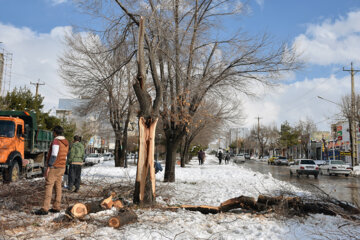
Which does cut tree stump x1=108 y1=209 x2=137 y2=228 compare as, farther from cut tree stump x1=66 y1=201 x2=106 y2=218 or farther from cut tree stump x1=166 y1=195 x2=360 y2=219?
cut tree stump x1=166 y1=195 x2=360 y2=219

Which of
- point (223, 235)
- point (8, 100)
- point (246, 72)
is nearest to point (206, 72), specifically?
point (246, 72)

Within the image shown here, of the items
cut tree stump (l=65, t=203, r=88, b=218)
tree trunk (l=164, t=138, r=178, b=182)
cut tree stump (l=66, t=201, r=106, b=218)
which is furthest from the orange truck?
cut tree stump (l=65, t=203, r=88, b=218)

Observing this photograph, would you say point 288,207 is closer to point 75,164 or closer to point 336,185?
point 75,164

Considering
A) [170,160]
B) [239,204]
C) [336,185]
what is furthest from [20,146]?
[336,185]

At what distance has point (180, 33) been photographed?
34.9 ft

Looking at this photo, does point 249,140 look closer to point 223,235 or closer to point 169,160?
point 169,160

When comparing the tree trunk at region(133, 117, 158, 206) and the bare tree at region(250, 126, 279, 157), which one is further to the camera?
the bare tree at region(250, 126, 279, 157)

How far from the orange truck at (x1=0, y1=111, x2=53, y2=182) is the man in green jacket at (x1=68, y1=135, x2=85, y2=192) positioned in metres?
3.41

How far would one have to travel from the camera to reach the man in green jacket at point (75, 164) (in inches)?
378

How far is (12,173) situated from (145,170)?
23.1ft

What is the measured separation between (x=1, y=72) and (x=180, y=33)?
100 feet

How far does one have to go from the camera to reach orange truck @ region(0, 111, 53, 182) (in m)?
11.8

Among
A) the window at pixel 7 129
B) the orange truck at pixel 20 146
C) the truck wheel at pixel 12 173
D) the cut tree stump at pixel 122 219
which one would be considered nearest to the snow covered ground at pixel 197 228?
the cut tree stump at pixel 122 219

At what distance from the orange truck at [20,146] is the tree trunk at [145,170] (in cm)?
659
